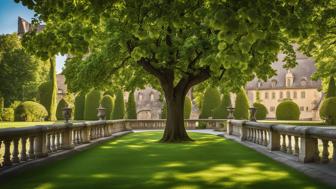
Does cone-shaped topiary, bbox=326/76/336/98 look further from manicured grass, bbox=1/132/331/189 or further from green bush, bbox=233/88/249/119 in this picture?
manicured grass, bbox=1/132/331/189

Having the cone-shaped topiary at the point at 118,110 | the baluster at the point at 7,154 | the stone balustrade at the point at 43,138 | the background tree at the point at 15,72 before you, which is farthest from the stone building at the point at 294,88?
the baluster at the point at 7,154

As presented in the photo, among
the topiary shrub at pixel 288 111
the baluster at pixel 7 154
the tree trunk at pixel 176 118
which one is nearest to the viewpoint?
the baluster at pixel 7 154

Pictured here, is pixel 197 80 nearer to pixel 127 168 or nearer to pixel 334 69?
pixel 127 168

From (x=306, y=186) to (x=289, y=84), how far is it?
80880 mm

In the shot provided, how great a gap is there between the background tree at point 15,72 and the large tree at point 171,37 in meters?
32.8

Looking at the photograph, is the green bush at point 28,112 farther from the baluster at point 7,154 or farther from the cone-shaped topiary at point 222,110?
the baluster at point 7,154

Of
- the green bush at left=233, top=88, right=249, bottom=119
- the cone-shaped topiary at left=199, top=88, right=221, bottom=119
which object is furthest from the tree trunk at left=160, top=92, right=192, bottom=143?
the green bush at left=233, top=88, right=249, bottom=119

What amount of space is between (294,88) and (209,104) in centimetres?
4609

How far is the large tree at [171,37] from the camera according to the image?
7.50m

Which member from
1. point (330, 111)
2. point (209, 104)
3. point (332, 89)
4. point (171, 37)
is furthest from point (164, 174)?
point (332, 89)

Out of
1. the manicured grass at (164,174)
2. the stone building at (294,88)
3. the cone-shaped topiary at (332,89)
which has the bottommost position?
the manicured grass at (164,174)

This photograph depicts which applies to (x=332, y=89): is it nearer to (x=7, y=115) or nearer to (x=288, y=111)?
(x=288, y=111)

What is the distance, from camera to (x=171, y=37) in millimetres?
20641

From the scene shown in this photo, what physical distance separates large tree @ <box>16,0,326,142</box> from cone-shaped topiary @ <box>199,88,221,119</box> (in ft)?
56.2
